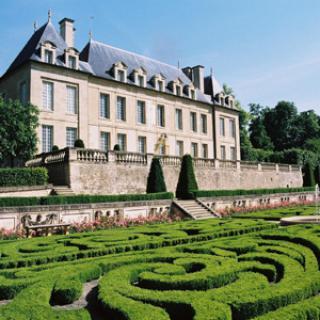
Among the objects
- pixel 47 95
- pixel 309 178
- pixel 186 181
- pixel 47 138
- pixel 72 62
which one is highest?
pixel 72 62

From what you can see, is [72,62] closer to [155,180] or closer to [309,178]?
[155,180]

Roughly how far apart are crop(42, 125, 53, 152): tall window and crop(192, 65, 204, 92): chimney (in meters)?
20.2

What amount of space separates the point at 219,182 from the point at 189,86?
13.1 m

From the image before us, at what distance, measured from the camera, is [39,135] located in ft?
84.9

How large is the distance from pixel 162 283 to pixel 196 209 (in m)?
15.1

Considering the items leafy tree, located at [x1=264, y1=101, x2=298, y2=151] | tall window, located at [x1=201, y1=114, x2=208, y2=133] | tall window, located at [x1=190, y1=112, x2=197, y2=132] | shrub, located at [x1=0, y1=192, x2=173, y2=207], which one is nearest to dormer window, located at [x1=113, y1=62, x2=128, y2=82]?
tall window, located at [x1=190, y1=112, x2=197, y2=132]

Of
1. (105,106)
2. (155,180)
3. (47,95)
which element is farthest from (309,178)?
(47,95)

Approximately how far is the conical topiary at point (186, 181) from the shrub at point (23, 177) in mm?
8011

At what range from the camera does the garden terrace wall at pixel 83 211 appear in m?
13.7

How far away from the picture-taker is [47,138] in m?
26.8

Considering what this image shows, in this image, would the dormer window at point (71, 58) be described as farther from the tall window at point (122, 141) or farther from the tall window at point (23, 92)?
the tall window at point (122, 141)

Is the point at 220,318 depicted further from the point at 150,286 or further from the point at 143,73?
the point at 143,73

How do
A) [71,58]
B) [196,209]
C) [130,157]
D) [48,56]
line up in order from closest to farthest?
[196,209] < [130,157] < [48,56] < [71,58]

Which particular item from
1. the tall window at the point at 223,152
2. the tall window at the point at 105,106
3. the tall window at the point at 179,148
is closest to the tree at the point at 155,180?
the tall window at the point at 105,106
